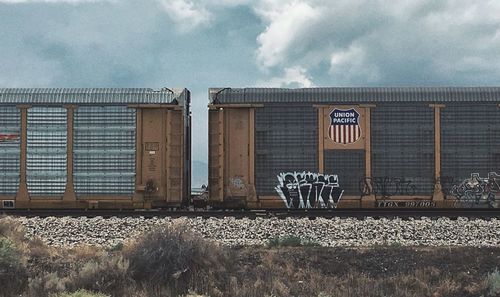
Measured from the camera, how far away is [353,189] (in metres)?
18.2

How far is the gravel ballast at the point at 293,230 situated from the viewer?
12.8 metres

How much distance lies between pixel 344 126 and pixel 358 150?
3.04 ft

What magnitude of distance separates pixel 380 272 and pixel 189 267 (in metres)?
3.35

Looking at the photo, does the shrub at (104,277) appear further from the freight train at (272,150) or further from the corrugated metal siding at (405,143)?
the corrugated metal siding at (405,143)

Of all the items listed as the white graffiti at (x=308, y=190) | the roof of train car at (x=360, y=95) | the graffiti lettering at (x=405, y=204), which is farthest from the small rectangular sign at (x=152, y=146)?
the graffiti lettering at (x=405, y=204)

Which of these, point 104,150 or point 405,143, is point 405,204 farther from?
point 104,150

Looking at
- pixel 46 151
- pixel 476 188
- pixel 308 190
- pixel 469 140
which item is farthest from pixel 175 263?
pixel 469 140

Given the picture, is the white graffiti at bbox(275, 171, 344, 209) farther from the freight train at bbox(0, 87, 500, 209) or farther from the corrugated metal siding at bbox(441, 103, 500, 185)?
the corrugated metal siding at bbox(441, 103, 500, 185)

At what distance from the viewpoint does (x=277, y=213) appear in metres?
Answer: 16.8

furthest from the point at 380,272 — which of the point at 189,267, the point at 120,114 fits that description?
the point at 120,114

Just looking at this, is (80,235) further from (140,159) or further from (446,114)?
(446,114)

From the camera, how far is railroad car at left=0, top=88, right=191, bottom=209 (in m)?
18.2

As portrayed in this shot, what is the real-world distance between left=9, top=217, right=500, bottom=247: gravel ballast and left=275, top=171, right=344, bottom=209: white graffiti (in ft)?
8.35

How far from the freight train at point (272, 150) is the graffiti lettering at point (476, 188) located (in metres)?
0.03
